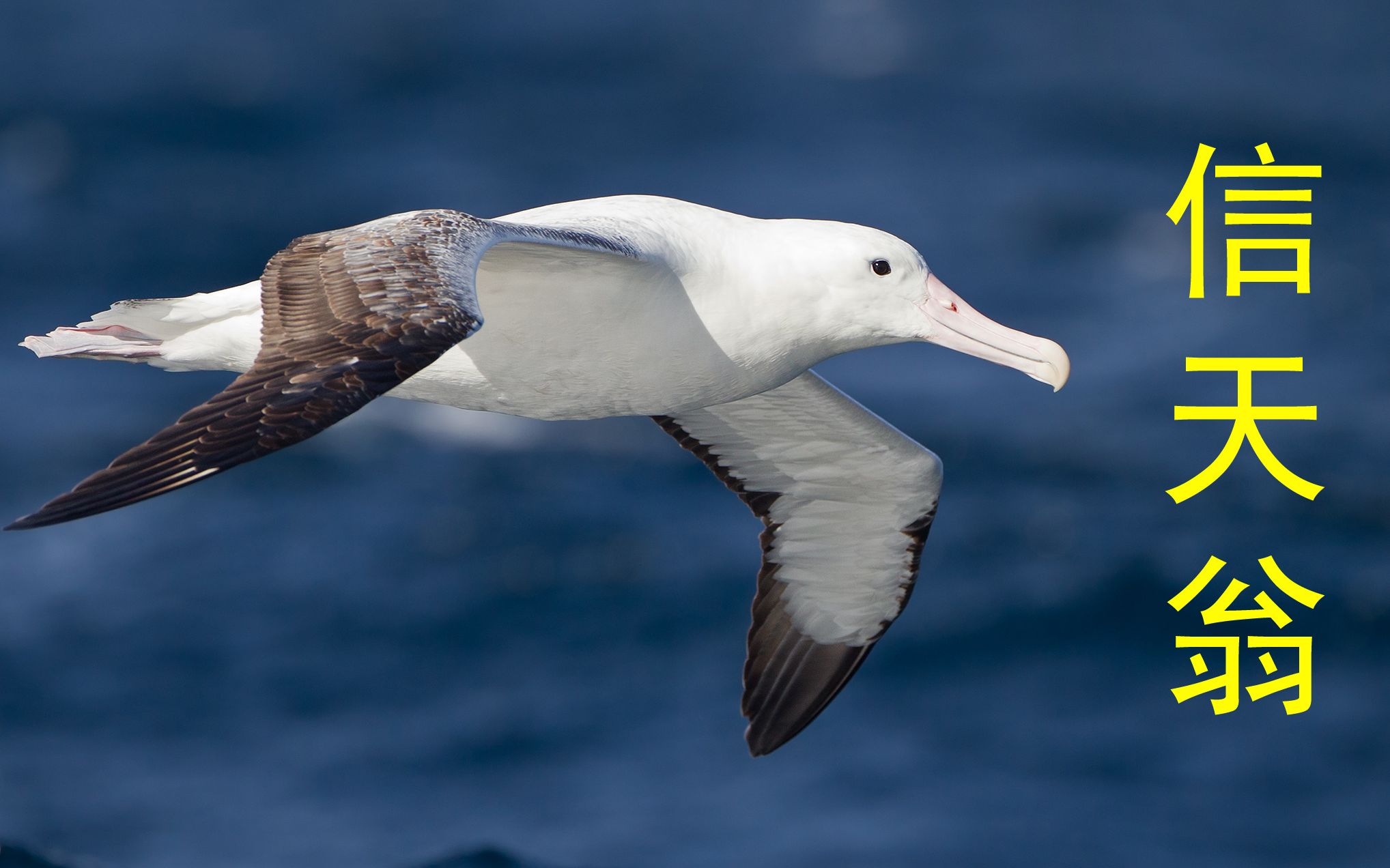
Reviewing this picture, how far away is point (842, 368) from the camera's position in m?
26.3

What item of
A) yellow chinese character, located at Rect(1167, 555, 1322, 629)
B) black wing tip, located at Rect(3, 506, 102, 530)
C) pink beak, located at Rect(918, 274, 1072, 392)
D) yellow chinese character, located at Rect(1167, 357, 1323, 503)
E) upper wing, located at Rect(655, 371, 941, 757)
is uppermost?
yellow chinese character, located at Rect(1167, 357, 1323, 503)

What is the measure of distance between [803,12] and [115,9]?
1137cm

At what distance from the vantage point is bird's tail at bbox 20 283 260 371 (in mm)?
10305

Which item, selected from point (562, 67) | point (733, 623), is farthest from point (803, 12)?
point (733, 623)

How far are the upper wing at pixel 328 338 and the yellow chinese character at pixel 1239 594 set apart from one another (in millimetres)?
18708

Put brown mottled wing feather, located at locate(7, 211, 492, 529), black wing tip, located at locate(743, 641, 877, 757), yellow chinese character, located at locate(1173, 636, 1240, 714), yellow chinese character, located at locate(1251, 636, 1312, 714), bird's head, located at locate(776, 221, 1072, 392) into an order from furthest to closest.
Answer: yellow chinese character, located at locate(1251, 636, 1312, 714) → yellow chinese character, located at locate(1173, 636, 1240, 714) → black wing tip, located at locate(743, 641, 877, 757) → bird's head, located at locate(776, 221, 1072, 392) → brown mottled wing feather, located at locate(7, 211, 492, 529)

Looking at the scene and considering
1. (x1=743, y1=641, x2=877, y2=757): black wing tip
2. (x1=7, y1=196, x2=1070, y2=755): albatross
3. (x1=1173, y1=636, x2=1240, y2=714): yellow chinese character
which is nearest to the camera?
(x1=7, y1=196, x2=1070, y2=755): albatross

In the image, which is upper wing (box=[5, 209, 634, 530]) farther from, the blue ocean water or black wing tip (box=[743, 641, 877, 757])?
the blue ocean water

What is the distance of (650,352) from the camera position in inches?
398

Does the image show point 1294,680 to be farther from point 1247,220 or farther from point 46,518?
point 46,518

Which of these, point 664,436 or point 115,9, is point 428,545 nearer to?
point 664,436

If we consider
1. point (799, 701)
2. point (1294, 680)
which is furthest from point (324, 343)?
point (1294, 680)

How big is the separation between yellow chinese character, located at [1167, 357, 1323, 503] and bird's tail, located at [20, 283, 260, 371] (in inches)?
734

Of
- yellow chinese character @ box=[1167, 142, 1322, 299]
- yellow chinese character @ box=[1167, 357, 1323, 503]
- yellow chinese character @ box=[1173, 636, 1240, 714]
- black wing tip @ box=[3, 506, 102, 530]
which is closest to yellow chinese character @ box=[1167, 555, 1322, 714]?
yellow chinese character @ box=[1173, 636, 1240, 714]
